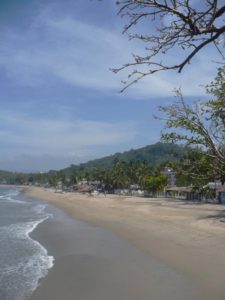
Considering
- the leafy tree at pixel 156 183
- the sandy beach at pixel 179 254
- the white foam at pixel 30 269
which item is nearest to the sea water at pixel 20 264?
the white foam at pixel 30 269

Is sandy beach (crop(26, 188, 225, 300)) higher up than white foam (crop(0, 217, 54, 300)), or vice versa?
sandy beach (crop(26, 188, 225, 300))

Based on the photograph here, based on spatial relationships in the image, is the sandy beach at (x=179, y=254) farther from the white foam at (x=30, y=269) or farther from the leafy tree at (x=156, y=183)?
the leafy tree at (x=156, y=183)

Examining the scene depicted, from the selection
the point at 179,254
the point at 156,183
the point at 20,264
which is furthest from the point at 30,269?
the point at 156,183

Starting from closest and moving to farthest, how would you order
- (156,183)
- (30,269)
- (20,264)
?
(30,269), (20,264), (156,183)

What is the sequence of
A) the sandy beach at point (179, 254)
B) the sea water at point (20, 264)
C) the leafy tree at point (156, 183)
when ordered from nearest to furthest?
the sandy beach at point (179, 254) → the sea water at point (20, 264) → the leafy tree at point (156, 183)

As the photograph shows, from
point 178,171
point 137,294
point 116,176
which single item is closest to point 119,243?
point 137,294

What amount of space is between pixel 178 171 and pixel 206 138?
27cm

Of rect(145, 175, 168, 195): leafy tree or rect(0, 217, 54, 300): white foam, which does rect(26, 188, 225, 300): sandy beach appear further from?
rect(145, 175, 168, 195): leafy tree

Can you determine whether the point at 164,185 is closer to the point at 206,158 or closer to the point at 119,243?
the point at 119,243

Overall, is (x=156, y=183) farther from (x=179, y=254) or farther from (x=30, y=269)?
(x=30, y=269)

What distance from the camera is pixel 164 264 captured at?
15781 millimetres

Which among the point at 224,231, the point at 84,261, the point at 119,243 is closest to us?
the point at 84,261

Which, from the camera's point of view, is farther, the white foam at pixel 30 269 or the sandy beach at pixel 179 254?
the white foam at pixel 30 269

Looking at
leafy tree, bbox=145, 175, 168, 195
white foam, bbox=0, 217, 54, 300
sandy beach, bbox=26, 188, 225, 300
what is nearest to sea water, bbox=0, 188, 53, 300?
white foam, bbox=0, 217, 54, 300
